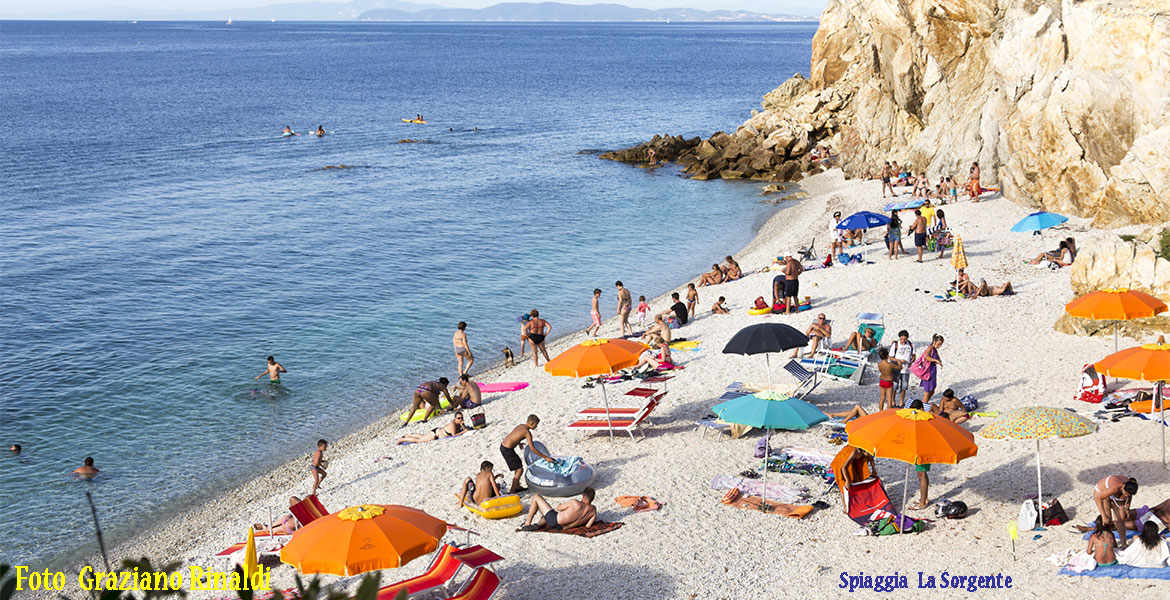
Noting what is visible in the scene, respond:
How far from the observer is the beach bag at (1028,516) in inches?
455

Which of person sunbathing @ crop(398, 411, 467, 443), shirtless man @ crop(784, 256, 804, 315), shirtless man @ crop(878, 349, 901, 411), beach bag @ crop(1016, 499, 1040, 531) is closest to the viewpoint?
beach bag @ crop(1016, 499, 1040, 531)

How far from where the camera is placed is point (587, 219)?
137ft

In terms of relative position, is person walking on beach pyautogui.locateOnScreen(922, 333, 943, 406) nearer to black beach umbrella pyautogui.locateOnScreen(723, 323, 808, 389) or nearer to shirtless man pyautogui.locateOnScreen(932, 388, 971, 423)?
shirtless man pyautogui.locateOnScreen(932, 388, 971, 423)

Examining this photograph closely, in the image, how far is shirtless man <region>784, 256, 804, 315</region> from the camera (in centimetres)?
2298

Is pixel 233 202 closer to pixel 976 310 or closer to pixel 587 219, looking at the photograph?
pixel 587 219

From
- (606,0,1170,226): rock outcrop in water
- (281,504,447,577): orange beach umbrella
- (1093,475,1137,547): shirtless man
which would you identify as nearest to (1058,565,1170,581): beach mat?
(1093,475,1137,547): shirtless man

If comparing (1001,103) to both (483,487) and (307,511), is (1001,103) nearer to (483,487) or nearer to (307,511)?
(483,487)

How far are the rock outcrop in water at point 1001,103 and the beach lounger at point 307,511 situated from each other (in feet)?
73.2

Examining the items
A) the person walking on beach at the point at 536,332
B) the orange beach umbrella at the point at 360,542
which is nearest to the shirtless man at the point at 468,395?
the person walking on beach at the point at 536,332

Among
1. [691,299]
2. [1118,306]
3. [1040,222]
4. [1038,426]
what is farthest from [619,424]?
[1040,222]

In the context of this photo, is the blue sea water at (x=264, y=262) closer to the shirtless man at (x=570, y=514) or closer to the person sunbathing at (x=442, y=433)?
the person sunbathing at (x=442, y=433)

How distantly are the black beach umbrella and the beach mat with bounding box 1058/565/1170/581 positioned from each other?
6732 millimetres

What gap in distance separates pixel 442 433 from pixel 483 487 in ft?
13.6

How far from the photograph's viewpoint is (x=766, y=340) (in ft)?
54.3
